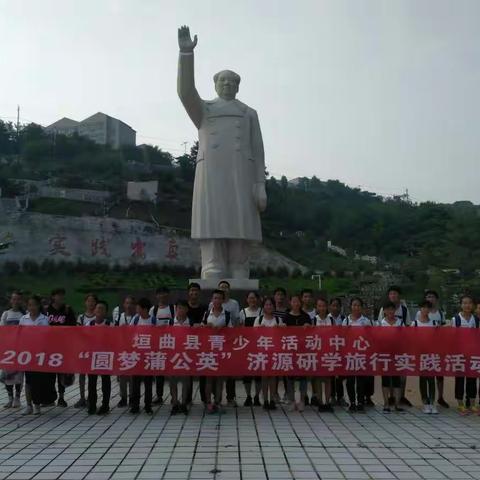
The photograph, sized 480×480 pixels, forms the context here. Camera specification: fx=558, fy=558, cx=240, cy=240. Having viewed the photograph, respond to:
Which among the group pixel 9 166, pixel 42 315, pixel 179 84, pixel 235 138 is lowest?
pixel 42 315

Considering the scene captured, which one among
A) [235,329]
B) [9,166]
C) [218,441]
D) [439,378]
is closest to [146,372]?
[235,329]

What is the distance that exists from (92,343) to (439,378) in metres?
3.82

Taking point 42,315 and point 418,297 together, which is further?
point 418,297

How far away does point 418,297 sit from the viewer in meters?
28.7

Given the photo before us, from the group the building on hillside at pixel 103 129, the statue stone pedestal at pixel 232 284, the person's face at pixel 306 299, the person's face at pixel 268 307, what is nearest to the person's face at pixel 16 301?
the statue stone pedestal at pixel 232 284

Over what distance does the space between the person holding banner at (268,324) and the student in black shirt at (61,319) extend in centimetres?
213

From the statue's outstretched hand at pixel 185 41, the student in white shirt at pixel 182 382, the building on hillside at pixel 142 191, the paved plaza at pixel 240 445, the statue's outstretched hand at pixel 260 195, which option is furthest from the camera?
the building on hillside at pixel 142 191

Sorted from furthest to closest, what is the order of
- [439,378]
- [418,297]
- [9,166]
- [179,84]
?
[9,166] < [418,297] < [179,84] < [439,378]

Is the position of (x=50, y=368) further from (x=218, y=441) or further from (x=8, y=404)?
(x=218, y=441)

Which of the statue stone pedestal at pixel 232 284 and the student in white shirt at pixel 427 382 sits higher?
the statue stone pedestal at pixel 232 284

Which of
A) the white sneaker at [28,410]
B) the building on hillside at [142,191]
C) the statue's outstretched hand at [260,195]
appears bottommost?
the white sneaker at [28,410]

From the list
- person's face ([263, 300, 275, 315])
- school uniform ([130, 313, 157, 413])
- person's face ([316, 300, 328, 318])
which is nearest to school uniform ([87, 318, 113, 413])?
school uniform ([130, 313, 157, 413])

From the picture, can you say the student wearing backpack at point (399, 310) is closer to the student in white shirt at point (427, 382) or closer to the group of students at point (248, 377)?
the group of students at point (248, 377)

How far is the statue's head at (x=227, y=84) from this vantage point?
8289 millimetres
